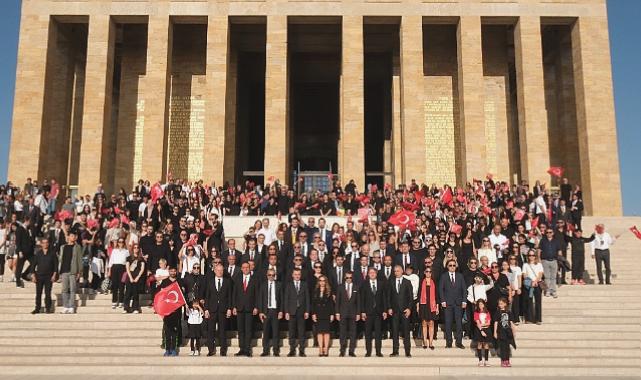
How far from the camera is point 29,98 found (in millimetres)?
26922

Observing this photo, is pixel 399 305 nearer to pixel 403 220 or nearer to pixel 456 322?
pixel 456 322

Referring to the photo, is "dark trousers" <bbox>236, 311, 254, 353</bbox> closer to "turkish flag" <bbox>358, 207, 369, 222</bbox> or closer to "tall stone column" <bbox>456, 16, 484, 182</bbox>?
"turkish flag" <bbox>358, 207, 369, 222</bbox>

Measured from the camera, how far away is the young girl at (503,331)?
10039mm

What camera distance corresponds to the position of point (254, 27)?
30516 mm

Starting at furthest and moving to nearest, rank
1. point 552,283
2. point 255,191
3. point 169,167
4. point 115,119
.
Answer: point 115,119, point 169,167, point 255,191, point 552,283

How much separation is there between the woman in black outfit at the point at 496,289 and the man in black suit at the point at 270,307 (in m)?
4.07

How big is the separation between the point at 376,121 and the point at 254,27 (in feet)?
40.6

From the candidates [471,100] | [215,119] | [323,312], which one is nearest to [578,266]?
[323,312]

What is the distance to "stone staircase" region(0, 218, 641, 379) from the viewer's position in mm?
9938

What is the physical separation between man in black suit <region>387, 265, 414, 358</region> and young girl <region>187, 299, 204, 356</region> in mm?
3684

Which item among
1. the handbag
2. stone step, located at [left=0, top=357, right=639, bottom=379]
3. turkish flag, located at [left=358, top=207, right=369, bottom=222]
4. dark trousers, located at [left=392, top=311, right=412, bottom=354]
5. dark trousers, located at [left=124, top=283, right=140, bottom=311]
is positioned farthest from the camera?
turkish flag, located at [left=358, top=207, right=369, bottom=222]

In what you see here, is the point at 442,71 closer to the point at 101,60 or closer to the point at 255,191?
the point at 255,191

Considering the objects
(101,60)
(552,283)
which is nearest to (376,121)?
(101,60)

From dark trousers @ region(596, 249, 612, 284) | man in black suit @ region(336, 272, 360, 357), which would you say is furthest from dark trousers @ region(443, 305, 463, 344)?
dark trousers @ region(596, 249, 612, 284)
